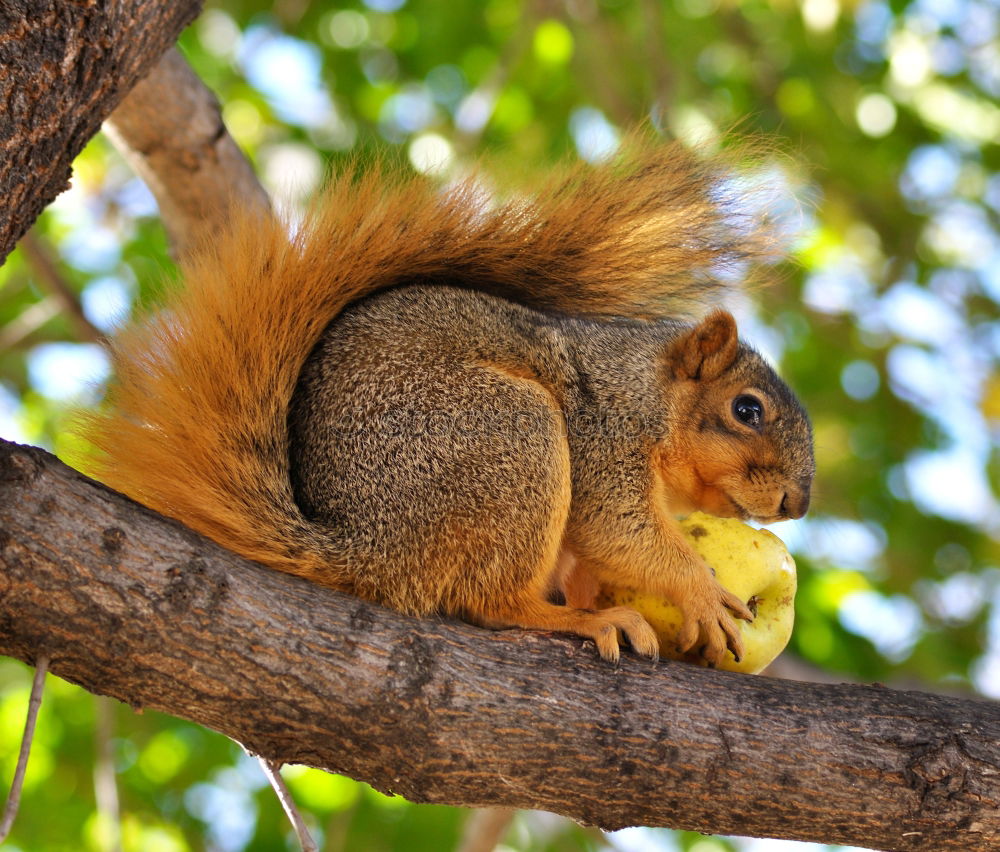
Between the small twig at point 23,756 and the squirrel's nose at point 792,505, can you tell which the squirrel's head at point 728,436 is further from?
the small twig at point 23,756

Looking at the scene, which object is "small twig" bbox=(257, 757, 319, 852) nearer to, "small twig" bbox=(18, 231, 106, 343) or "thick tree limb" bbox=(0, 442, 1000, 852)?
"thick tree limb" bbox=(0, 442, 1000, 852)

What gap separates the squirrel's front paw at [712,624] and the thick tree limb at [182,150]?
4.73 feet

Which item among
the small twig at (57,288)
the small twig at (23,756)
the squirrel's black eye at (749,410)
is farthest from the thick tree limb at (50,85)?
the squirrel's black eye at (749,410)

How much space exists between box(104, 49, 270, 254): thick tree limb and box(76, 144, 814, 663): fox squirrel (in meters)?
0.62

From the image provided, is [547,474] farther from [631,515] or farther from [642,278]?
[642,278]

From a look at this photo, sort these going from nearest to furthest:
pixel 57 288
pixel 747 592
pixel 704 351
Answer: pixel 747 592 < pixel 704 351 < pixel 57 288

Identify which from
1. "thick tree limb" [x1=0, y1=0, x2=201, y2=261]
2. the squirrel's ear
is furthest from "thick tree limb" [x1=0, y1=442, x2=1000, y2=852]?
the squirrel's ear

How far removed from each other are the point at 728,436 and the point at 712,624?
0.52 metres

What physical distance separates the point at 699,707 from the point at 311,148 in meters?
3.15

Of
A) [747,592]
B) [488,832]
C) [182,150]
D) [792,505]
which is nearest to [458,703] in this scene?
[747,592]

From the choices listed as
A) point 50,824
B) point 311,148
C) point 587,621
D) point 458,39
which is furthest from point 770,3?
point 50,824

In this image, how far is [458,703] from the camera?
70.2 inches

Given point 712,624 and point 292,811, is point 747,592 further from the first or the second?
point 292,811

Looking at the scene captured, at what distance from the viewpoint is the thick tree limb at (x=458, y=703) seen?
164cm
